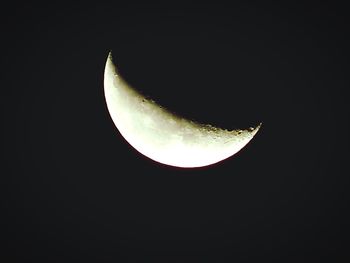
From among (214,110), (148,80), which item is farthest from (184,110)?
(148,80)

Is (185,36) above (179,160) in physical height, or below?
above

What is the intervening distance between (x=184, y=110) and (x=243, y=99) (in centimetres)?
37

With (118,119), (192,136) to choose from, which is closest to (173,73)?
(192,136)

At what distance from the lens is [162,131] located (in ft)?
5.95

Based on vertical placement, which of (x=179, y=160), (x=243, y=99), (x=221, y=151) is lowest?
(x=179, y=160)

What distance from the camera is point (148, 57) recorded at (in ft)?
5.20

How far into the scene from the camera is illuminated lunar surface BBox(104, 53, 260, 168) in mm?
1766

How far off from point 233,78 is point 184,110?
1.15 ft

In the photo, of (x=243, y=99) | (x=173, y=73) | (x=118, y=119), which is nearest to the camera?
(x=173, y=73)

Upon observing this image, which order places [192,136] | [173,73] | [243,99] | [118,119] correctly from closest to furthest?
[173,73]
[243,99]
[192,136]
[118,119]

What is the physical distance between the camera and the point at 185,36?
5.24 feet

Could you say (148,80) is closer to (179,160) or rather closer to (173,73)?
(173,73)

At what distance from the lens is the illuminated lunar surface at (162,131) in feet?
5.79

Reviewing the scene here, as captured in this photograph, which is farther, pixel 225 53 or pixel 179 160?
pixel 179 160
